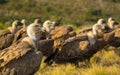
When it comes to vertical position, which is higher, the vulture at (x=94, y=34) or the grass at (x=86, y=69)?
the vulture at (x=94, y=34)

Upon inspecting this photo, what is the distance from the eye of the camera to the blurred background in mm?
47969

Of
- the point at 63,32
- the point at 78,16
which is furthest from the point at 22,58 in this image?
the point at 78,16

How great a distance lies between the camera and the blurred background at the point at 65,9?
48.0 meters

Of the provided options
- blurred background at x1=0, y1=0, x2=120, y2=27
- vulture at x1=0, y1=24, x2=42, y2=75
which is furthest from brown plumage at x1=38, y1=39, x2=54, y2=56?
blurred background at x1=0, y1=0, x2=120, y2=27

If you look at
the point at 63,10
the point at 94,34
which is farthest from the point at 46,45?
the point at 63,10

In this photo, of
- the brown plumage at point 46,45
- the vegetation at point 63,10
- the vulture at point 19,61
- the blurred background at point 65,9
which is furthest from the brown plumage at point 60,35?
the blurred background at point 65,9

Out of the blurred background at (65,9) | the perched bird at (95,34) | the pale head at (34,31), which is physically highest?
the pale head at (34,31)

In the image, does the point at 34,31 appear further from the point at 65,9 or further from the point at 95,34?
the point at 65,9

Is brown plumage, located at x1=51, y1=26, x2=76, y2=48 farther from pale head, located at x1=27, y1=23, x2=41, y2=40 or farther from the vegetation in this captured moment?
the vegetation

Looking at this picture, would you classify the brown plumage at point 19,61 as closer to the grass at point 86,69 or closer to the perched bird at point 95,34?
the grass at point 86,69

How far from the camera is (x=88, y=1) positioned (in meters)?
57.4

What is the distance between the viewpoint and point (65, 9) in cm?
5216

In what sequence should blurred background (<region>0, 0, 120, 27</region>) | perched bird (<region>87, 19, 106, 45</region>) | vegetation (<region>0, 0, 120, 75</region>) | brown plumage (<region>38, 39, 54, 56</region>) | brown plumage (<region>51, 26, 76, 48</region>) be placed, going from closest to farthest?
brown plumage (<region>38, 39, 54, 56</region>), perched bird (<region>87, 19, 106, 45</region>), brown plumage (<region>51, 26, 76, 48</region>), vegetation (<region>0, 0, 120, 75</region>), blurred background (<region>0, 0, 120, 27</region>)

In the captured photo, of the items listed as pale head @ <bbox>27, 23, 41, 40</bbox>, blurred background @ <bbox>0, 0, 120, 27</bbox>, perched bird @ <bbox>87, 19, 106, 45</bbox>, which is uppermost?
pale head @ <bbox>27, 23, 41, 40</bbox>
